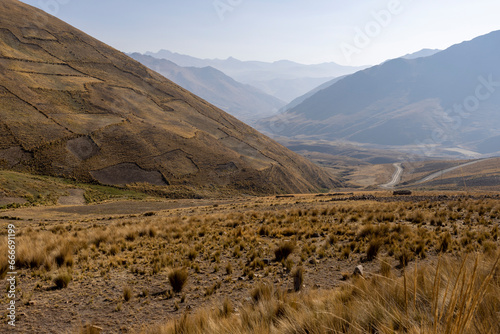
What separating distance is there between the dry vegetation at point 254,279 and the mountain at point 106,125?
46542 mm

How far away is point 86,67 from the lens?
84.1 m

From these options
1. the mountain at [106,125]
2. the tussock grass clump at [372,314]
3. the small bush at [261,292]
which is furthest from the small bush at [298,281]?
the mountain at [106,125]

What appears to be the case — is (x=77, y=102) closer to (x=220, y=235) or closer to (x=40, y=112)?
(x=40, y=112)

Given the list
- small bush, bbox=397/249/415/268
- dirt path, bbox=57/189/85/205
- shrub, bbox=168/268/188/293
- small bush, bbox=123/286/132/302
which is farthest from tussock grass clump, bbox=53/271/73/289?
dirt path, bbox=57/189/85/205

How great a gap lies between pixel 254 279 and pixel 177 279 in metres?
2.23

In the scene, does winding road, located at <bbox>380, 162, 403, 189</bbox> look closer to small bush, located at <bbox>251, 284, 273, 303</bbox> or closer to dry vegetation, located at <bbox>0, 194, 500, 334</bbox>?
dry vegetation, located at <bbox>0, 194, 500, 334</bbox>

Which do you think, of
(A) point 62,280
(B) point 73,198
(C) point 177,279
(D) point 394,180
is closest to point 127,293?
(C) point 177,279

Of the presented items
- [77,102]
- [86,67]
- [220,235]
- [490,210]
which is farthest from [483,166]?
[86,67]

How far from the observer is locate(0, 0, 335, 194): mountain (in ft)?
167

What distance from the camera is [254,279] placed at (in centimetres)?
777

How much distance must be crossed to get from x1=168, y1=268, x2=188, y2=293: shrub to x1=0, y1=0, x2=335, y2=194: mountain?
49.6m

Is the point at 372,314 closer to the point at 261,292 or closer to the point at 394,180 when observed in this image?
the point at 261,292

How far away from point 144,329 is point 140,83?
335 ft

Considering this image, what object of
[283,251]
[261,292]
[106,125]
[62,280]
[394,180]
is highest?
[106,125]
